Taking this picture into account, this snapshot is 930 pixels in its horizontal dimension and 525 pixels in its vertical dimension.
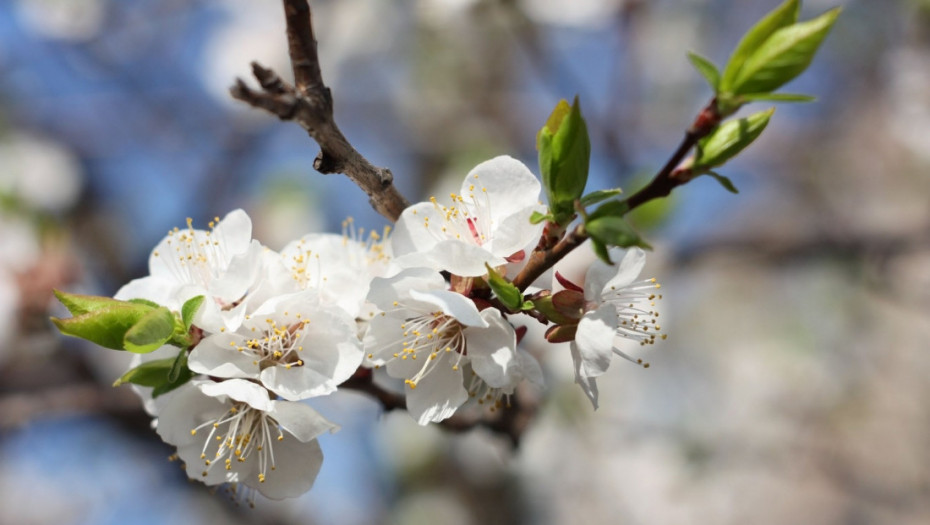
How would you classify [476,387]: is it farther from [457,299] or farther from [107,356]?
[107,356]

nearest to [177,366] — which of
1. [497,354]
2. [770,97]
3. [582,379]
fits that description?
[497,354]

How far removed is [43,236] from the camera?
2801 mm

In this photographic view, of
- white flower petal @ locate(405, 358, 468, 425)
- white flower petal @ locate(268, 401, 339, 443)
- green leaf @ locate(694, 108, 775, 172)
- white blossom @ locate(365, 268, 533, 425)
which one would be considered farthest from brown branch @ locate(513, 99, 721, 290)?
white flower petal @ locate(268, 401, 339, 443)

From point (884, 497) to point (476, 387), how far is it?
4.48 m

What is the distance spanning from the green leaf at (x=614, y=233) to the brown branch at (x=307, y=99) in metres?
0.31

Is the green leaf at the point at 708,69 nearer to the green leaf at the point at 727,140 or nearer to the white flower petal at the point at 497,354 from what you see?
the green leaf at the point at 727,140

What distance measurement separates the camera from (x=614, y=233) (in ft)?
2.47

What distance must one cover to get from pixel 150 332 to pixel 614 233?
54 centimetres

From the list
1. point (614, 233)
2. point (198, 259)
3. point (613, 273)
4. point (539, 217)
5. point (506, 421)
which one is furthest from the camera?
point (506, 421)

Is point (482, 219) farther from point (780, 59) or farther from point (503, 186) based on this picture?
point (780, 59)

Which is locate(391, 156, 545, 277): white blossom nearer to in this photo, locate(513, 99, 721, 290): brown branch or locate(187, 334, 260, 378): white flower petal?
locate(513, 99, 721, 290): brown branch

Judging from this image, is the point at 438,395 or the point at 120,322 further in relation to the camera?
the point at 438,395

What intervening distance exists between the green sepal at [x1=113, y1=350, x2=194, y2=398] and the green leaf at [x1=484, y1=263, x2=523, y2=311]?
0.41m

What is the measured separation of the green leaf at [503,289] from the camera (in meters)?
0.87
